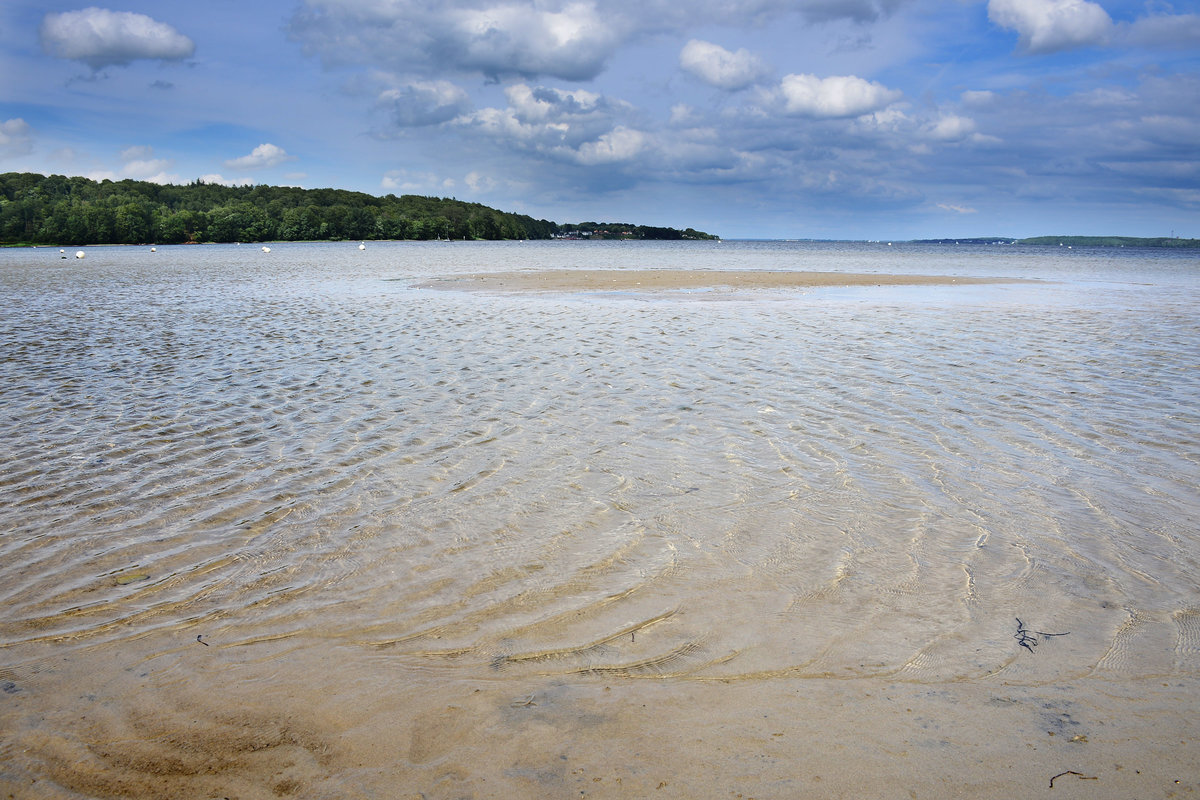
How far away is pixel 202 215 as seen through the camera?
130 meters

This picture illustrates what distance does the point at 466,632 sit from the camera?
387cm

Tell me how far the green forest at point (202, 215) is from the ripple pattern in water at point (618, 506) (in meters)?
127

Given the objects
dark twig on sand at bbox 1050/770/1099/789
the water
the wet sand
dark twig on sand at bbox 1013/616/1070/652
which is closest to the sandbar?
the water

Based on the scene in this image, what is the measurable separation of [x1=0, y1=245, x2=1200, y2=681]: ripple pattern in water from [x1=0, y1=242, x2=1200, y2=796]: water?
0.03 metres

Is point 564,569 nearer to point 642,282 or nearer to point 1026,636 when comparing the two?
point 1026,636

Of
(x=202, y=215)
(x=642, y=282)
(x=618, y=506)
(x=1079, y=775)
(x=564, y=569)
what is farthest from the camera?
(x=202, y=215)

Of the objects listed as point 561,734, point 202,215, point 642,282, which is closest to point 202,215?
point 202,215

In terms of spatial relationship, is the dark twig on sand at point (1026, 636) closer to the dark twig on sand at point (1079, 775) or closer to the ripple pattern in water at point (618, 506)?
the ripple pattern in water at point (618, 506)

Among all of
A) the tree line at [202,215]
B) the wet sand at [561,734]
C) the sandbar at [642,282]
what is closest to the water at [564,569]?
the wet sand at [561,734]

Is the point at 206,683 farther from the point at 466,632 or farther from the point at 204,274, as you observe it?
the point at 204,274

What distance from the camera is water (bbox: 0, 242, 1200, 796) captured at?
9.96 ft

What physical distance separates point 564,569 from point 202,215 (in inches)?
5877

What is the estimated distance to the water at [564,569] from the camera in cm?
304

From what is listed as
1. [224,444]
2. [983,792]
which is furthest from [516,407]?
[983,792]
